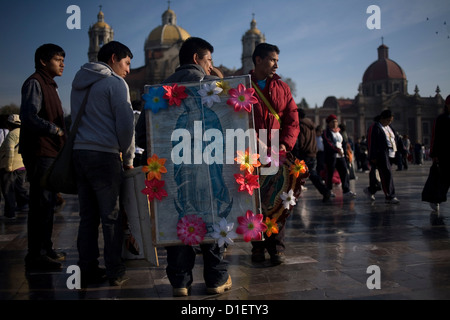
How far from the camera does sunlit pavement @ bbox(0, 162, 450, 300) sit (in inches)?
117

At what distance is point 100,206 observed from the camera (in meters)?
3.21

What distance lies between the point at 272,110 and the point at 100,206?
1768 mm

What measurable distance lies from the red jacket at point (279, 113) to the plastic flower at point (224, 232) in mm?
1221

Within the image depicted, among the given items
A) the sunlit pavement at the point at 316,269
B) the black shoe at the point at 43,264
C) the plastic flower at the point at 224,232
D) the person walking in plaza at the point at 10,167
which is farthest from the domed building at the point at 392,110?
the plastic flower at the point at 224,232

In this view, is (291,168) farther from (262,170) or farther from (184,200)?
(184,200)

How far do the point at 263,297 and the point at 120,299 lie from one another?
99 cm

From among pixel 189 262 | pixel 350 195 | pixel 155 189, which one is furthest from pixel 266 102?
pixel 350 195

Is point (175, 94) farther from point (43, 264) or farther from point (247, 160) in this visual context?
point (43, 264)

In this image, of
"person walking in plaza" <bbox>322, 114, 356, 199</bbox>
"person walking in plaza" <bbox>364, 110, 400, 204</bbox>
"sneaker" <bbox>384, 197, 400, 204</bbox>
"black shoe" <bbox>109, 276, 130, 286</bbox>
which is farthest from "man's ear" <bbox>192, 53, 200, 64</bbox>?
"person walking in plaza" <bbox>322, 114, 356, 199</bbox>

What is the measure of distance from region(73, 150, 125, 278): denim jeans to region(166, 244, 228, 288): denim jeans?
0.51 m

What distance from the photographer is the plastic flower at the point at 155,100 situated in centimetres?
292

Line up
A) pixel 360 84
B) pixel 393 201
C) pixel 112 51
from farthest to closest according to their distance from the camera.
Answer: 1. pixel 360 84
2. pixel 393 201
3. pixel 112 51

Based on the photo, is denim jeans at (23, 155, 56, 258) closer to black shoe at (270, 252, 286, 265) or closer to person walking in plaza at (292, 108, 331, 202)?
black shoe at (270, 252, 286, 265)

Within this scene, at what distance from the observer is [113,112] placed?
3254mm
